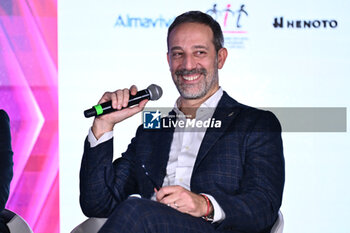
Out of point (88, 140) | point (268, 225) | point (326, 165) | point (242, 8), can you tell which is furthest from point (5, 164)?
point (326, 165)

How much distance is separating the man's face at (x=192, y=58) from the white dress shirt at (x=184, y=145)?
0.23 feet

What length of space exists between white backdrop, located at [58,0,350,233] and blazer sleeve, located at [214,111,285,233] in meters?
1.03

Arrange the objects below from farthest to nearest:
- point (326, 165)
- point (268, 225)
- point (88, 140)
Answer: point (326, 165)
point (88, 140)
point (268, 225)

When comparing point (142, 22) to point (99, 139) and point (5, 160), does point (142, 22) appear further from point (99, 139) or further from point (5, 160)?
point (5, 160)

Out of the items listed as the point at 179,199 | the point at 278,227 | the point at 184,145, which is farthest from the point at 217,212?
the point at 184,145

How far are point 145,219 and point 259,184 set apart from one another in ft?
1.83

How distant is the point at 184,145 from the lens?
2238 millimetres

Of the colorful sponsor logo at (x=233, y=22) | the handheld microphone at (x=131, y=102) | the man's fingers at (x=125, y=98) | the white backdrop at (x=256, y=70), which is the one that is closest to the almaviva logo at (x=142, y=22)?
the white backdrop at (x=256, y=70)

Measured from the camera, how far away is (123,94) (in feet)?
6.41

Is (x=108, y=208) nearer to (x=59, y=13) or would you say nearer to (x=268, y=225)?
(x=268, y=225)

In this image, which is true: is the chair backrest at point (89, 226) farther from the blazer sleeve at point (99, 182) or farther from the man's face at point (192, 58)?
the man's face at point (192, 58)

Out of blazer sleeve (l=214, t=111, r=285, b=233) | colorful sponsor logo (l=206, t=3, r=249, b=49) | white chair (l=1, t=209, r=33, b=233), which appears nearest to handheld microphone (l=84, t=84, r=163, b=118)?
blazer sleeve (l=214, t=111, r=285, b=233)

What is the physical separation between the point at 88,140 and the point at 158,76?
1.08 m

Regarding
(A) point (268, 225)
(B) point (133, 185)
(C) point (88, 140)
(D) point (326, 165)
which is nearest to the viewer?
(A) point (268, 225)
